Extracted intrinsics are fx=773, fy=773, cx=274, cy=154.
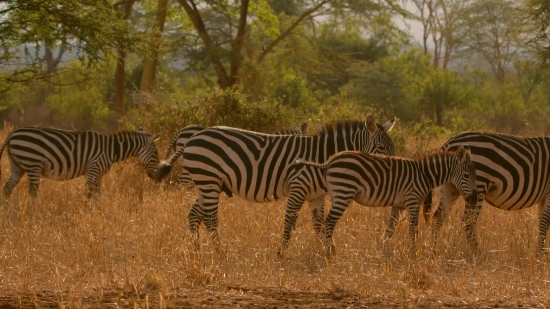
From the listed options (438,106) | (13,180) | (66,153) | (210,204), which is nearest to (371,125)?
(210,204)

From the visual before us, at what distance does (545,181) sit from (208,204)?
11.1ft

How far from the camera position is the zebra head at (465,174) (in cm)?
736

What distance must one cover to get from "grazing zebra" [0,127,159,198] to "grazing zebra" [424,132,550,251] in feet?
16.8

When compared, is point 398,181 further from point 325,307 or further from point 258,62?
point 258,62

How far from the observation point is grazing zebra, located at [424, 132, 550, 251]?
7.62 meters

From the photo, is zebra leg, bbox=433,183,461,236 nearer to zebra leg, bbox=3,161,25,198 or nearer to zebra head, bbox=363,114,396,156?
zebra head, bbox=363,114,396,156

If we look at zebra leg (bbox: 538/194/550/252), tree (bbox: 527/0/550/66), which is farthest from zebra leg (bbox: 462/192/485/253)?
tree (bbox: 527/0/550/66)

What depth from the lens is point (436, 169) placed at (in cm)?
750

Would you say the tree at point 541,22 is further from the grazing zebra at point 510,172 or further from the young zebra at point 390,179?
the young zebra at point 390,179

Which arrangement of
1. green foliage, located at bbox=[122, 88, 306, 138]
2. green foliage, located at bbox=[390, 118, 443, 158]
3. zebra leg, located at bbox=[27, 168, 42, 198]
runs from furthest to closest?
green foliage, located at bbox=[122, 88, 306, 138]
green foliage, located at bbox=[390, 118, 443, 158]
zebra leg, located at bbox=[27, 168, 42, 198]

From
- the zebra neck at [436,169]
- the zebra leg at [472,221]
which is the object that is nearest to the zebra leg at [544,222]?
the zebra leg at [472,221]

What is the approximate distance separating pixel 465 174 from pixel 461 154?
196mm

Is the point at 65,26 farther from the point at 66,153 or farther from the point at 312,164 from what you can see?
the point at 312,164

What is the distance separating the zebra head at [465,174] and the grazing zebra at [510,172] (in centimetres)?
21
